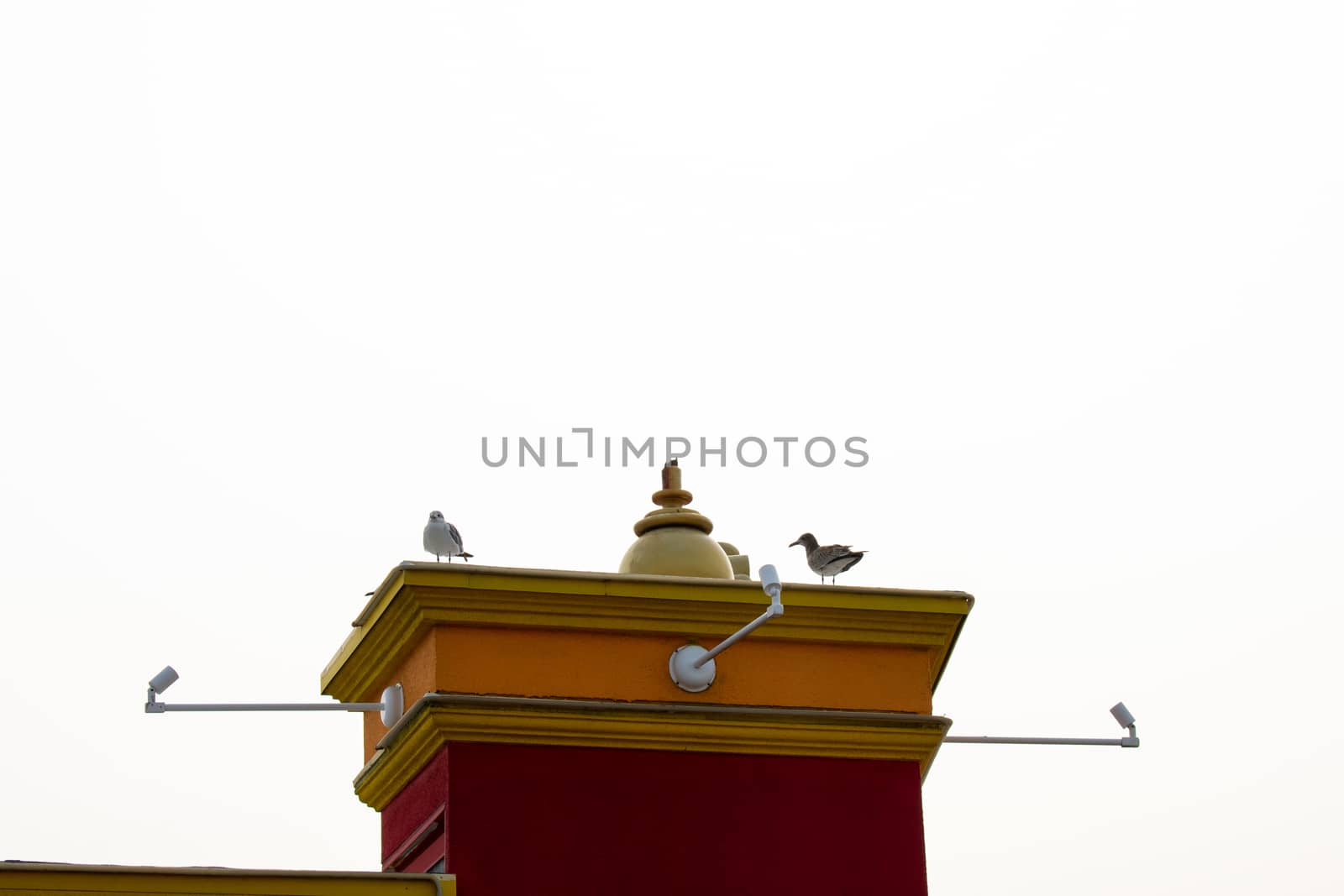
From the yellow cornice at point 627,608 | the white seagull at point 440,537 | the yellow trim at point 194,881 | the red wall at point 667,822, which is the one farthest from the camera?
the white seagull at point 440,537

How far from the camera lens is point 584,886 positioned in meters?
11.7

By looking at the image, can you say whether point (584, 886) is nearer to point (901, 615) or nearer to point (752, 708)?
point (752, 708)

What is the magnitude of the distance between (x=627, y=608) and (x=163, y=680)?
8.62 feet

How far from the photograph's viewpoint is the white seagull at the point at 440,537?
15.3 metres

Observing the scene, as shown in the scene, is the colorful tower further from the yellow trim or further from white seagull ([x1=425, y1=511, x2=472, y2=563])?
white seagull ([x1=425, y1=511, x2=472, y2=563])

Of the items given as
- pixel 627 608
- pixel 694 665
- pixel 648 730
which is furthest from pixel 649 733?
pixel 627 608

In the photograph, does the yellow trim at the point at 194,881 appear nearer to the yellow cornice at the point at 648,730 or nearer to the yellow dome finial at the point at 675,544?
the yellow cornice at the point at 648,730

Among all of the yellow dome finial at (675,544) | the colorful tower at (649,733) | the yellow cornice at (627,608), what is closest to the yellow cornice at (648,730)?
the colorful tower at (649,733)

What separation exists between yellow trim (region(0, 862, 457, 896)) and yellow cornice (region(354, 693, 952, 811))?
1060 mm

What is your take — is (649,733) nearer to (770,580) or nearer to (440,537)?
(770,580)

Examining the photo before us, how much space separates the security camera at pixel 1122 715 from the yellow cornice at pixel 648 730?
1.30 metres

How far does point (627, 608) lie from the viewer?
1220cm

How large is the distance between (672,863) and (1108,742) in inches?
115

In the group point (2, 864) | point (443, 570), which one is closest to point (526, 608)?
point (443, 570)
